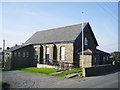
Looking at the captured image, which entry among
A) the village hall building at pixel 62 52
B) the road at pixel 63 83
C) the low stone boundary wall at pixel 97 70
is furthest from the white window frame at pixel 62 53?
the road at pixel 63 83

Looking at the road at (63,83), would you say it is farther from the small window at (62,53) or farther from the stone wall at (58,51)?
the small window at (62,53)

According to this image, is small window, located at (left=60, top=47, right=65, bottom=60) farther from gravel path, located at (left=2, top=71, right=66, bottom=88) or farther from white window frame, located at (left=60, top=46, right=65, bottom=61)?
gravel path, located at (left=2, top=71, right=66, bottom=88)

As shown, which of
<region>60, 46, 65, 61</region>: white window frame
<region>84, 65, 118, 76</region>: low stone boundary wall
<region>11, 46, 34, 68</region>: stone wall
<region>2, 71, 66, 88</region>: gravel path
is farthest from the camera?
<region>11, 46, 34, 68</region>: stone wall

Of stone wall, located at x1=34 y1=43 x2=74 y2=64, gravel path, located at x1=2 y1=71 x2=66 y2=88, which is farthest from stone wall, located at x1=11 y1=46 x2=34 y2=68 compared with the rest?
gravel path, located at x1=2 y1=71 x2=66 y2=88

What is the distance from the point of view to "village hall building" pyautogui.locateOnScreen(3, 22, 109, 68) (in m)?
24.4

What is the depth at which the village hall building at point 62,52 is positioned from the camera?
24.4 metres

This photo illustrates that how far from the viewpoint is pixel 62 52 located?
86.4 ft

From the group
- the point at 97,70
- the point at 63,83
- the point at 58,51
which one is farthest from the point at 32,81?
the point at 58,51

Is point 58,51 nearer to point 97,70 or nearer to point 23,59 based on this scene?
point 23,59

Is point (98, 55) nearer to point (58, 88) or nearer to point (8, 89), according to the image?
point (58, 88)

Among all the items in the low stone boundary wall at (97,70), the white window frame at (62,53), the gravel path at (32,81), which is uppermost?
the white window frame at (62,53)

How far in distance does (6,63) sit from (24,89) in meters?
21.2

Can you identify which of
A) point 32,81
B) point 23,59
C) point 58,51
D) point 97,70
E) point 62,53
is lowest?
point 32,81

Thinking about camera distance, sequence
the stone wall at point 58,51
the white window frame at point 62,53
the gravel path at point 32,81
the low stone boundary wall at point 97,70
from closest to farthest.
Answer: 1. the gravel path at point 32,81
2. the low stone boundary wall at point 97,70
3. the stone wall at point 58,51
4. the white window frame at point 62,53
